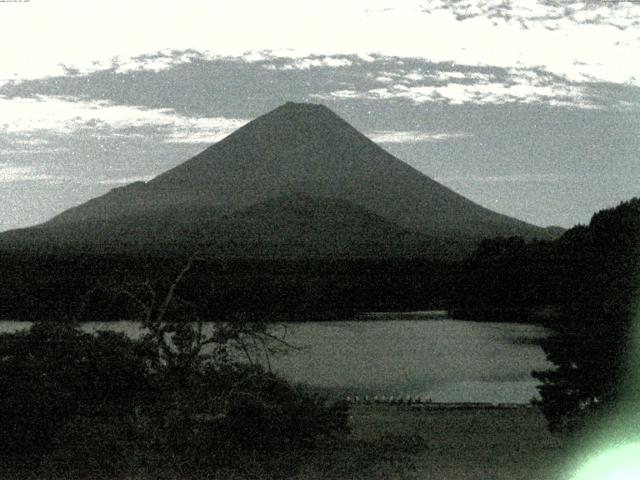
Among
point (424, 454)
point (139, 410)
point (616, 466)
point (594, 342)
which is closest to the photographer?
point (616, 466)

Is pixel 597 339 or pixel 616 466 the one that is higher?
pixel 597 339

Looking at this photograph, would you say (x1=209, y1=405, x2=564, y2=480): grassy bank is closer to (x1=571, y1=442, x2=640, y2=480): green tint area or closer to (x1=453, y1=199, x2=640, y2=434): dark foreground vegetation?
(x1=571, y1=442, x2=640, y2=480): green tint area

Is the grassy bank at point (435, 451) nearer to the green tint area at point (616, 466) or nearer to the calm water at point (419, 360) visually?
the green tint area at point (616, 466)

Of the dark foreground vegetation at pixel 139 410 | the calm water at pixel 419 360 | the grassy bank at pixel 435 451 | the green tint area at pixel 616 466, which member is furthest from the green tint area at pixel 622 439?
the calm water at pixel 419 360

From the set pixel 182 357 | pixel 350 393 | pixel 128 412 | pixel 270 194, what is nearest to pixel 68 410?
pixel 128 412

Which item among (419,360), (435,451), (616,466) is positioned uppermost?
(616,466)

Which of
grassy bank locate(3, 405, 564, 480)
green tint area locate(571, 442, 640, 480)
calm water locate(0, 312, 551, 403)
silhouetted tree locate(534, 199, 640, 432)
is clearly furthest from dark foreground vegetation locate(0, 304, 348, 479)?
green tint area locate(571, 442, 640, 480)

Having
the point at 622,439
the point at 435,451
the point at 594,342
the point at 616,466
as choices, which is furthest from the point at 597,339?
the point at 435,451

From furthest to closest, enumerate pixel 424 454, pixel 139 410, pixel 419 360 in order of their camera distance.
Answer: pixel 419 360 < pixel 424 454 < pixel 139 410

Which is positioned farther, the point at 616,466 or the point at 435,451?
the point at 435,451

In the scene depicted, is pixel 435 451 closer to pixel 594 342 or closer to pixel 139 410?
pixel 594 342
